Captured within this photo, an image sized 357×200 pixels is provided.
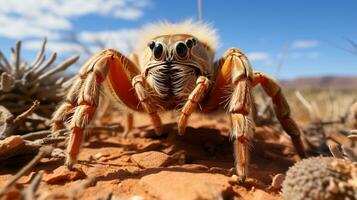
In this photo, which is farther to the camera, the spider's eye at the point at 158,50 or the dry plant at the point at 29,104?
the spider's eye at the point at 158,50

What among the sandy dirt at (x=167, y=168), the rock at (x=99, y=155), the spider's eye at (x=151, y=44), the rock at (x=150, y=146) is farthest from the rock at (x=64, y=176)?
the spider's eye at (x=151, y=44)

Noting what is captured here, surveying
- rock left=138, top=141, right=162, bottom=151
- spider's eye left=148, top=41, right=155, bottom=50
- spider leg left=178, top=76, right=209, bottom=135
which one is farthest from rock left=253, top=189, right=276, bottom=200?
spider's eye left=148, top=41, right=155, bottom=50

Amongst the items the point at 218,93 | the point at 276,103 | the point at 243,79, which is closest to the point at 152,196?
the point at 243,79

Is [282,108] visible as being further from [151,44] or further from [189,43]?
[151,44]

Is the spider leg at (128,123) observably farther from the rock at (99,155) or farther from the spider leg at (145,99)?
the spider leg at (145,99)

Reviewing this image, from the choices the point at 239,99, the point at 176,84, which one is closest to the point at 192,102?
the point at 239,99

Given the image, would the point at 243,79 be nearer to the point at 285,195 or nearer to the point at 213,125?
the point at 285,195

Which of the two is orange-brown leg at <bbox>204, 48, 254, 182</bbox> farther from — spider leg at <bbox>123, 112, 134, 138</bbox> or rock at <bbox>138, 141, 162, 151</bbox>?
spider leg at <bbox>123, 112, 134, 138</bbox>
